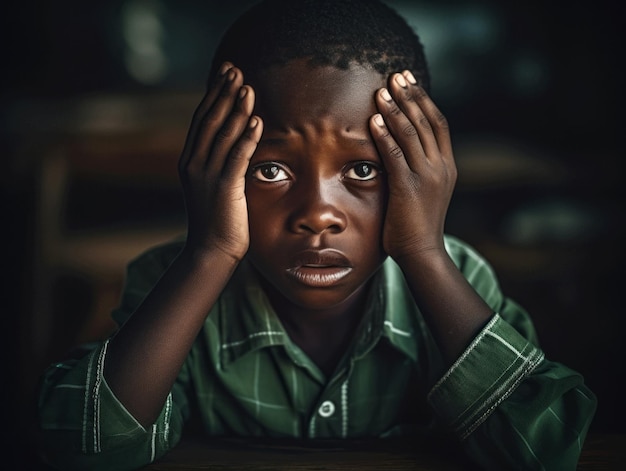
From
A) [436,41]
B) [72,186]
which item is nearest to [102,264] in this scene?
[72,186]

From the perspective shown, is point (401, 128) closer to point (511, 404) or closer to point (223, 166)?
point (223, 166)

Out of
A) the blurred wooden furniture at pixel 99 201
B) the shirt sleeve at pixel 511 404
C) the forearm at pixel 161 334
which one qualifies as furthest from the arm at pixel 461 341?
the blurred wooden furniture at pixel 99 201

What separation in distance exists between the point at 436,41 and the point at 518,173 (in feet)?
1.59

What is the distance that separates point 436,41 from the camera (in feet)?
7.22

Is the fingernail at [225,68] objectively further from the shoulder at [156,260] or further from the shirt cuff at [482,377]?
the shirt cuff at [482,377]

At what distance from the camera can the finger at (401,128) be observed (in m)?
0.81

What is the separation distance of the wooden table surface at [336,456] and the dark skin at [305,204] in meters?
0.08

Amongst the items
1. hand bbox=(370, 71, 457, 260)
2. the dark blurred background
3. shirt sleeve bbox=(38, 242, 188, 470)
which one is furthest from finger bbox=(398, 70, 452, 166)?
the dark blurred background

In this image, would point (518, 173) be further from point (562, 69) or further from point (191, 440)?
point (191, 440)

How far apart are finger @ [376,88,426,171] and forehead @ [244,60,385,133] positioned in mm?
12

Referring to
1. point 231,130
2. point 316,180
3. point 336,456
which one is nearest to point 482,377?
point 336,456

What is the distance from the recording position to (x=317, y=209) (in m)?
0.79

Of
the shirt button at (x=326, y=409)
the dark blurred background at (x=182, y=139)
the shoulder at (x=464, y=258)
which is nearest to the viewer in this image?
the shirt button at (x=326, y=409)

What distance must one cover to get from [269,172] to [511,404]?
37cm
